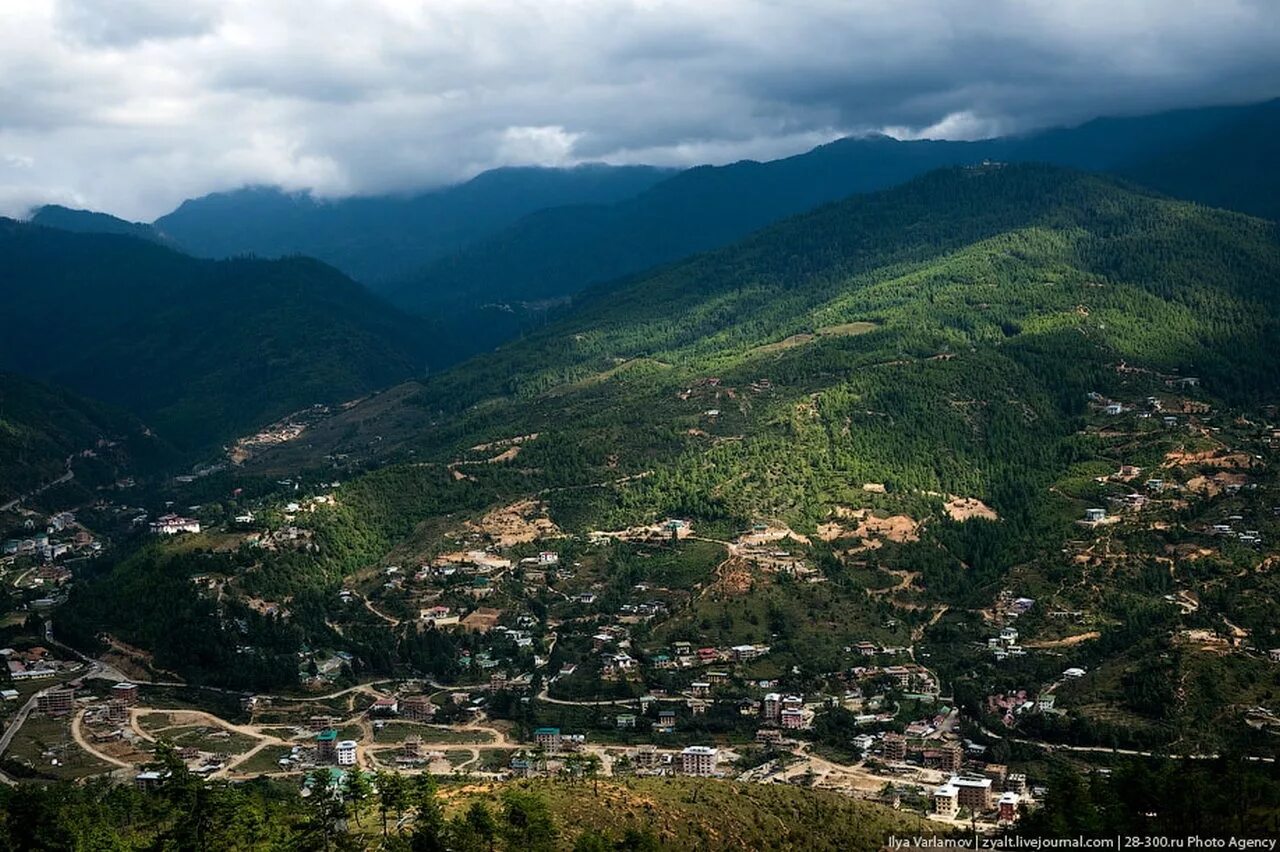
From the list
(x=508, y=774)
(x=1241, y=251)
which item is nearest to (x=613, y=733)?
(x=508, y=774)

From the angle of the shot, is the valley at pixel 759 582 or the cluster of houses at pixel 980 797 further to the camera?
the valley at pixel 759 582

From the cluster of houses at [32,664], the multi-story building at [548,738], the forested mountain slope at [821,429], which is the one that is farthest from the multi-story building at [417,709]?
the cluster of houses at [32,664]

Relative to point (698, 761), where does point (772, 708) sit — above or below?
above

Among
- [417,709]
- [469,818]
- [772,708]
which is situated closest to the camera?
[469,818]

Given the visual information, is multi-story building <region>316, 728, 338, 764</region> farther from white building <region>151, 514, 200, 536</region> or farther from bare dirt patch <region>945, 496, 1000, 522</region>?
bare dirt patch <region>945, 496, 1000, 522</region>

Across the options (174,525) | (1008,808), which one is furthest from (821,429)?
(1008,808)

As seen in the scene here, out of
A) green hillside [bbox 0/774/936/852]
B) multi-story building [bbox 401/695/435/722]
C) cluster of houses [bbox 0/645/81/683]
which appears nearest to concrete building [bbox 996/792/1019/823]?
green hillside [bbox 0/774/936/852]

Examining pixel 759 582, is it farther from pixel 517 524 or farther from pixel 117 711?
pixel 117 711

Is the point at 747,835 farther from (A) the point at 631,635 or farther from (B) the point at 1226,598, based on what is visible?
A: (B) the point at 1226,598

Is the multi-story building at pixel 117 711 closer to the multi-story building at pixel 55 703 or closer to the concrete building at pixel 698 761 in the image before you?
the multi-story building at pixel 55 703

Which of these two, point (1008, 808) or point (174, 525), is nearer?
point (1008, 808)
